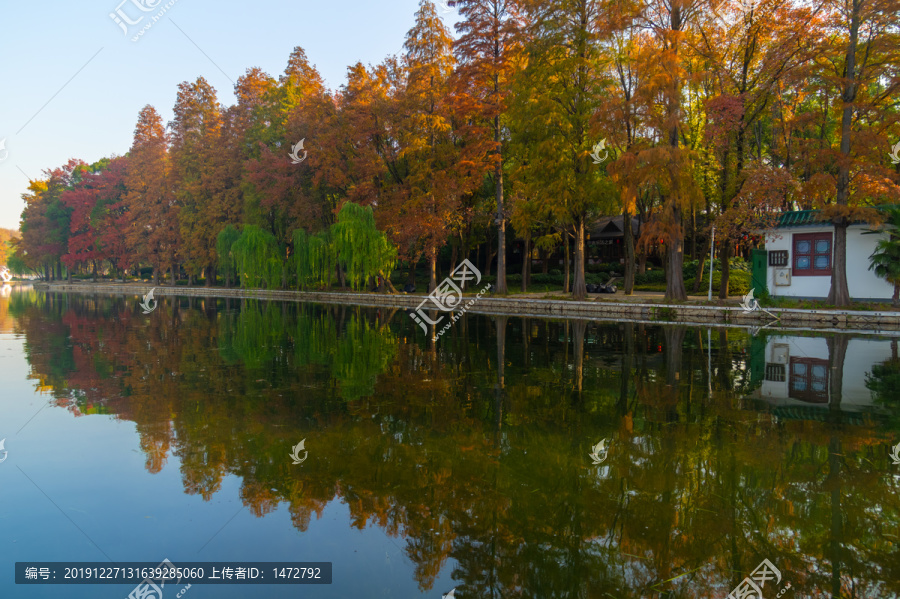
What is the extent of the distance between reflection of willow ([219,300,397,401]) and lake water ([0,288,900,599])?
0.88 feet

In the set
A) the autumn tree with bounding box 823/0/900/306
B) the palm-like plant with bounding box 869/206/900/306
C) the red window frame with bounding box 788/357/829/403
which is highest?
the autumn tree with bounding box 823/0/900/306

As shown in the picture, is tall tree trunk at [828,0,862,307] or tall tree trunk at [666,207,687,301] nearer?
tall tree trunk at [828,0,862,307]

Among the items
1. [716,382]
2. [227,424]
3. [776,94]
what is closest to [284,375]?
[227,424]

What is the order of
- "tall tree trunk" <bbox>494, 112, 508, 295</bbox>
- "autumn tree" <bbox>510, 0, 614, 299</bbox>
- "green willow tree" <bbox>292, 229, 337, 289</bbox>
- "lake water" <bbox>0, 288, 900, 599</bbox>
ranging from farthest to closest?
→ "green willow tree" <bbox>292, 229, 337, 289</bbox>
"tall tree trunk" <bbox>494, 112, 508, 295</bbox>
"autumn tree" <bbox>510, 0, 614, 299</bbox>
"lake water" <bbox>0, 288, 900, 599</bbox>

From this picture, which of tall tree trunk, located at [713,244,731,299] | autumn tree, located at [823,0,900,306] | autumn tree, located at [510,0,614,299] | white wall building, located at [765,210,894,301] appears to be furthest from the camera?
autumn tree, located at [510,0,614,299]

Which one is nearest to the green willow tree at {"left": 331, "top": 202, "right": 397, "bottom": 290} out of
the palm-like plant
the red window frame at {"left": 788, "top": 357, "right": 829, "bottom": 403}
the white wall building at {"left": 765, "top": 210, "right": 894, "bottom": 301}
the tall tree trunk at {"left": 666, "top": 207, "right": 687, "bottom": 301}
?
the tall tree trunk at {"left": 666, "top": 207, "right": 687, "bottom": 301}

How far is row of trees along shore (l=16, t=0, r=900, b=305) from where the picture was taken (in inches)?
754

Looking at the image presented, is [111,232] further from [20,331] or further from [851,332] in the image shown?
[851,332]

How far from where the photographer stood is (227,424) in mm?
7117

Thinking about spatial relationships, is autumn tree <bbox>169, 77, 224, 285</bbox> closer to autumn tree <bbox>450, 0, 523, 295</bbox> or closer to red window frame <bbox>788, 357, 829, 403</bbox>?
autumn tree <bbox>450, 0, 523, 295</bbox>

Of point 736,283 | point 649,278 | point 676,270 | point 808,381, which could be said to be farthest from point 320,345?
point 649,278

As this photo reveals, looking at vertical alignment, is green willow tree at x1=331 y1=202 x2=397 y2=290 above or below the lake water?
above

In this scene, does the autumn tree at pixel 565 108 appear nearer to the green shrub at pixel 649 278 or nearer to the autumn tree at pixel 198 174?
the green shrub at pixel 649 278

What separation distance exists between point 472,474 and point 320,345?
9.71 m
